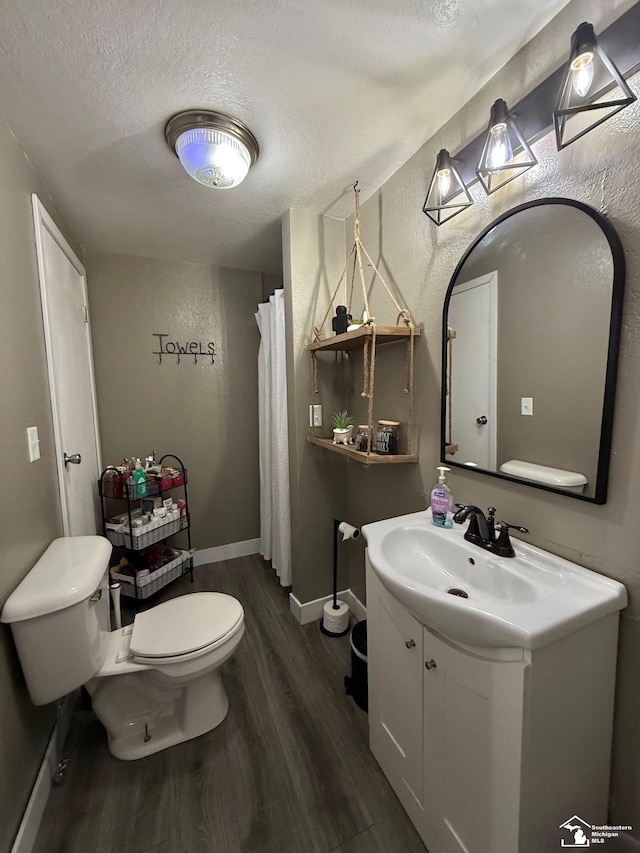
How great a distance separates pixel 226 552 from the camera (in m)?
2.80

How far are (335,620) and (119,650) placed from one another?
109 centimetres

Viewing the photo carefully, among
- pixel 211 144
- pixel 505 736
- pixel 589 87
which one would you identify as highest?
pixel 211 144

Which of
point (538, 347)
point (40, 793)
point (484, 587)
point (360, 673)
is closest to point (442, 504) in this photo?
point (484, 587)

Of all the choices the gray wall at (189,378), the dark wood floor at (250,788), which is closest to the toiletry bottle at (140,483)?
the gray wall at (189,378)

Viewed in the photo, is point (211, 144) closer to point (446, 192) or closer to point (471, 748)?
point (446, 192)

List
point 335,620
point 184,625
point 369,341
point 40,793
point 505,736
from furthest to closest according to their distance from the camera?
point 335,620
point 369,341
point 184,625
point 40,793
point 505,736

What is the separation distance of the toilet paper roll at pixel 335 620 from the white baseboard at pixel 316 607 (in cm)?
10

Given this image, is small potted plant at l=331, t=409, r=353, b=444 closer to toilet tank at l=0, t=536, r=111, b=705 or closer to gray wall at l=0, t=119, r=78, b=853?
toilet tank at l=0, t=536, r=111, b=705

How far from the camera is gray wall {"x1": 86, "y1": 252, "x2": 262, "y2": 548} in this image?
93.7 inches

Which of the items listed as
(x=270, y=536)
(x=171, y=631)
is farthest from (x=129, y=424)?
(x=171, y=631)

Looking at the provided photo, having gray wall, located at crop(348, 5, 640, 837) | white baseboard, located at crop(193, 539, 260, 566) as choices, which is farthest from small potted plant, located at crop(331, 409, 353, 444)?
white baseboard, located at crop(193, 539, 260, 566)

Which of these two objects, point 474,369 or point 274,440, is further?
point 274,440

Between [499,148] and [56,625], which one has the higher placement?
[499,148]

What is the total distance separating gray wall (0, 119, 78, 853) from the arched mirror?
5.12ft
